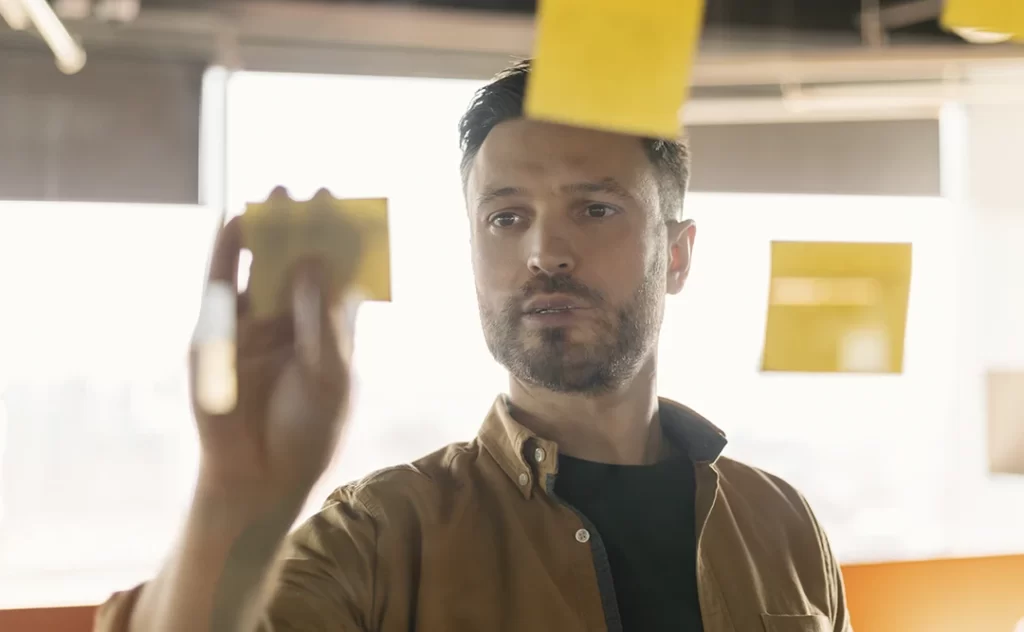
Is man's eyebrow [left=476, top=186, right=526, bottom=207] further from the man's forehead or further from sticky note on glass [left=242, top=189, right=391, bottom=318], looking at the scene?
sticky note on glass [left=242, top=189, right=391, bottom=318]

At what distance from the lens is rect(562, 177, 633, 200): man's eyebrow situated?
762 millimetres

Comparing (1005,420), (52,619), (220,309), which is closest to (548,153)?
(220,309)

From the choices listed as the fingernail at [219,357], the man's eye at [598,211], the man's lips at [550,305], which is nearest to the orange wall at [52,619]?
the fingernail at [219,357]

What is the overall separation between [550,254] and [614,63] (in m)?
0.25

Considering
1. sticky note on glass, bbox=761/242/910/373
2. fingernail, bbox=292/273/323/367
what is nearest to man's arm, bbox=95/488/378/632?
fingernail, bbox=292/273/323/367

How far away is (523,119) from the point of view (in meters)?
0.78

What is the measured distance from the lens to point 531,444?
0.78 meters

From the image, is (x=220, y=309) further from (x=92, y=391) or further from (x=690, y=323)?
(x=690, y=323)

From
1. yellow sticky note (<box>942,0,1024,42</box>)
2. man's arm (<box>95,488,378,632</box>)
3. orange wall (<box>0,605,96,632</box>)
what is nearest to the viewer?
man's arm (<box>95,488,378,632</box>)

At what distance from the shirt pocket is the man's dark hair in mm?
444

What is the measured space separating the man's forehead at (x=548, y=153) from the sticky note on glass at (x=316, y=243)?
0.22 m

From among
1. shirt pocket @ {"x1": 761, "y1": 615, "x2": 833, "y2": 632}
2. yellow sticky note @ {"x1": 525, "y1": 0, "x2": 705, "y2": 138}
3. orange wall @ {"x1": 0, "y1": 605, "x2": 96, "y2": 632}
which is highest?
yellow sticky note @ {"x1": 525, "y1": 0, "x2": 705, "y2": 138}

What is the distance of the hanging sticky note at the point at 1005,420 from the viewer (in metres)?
1.04

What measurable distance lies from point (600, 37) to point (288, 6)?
16.7 inches
